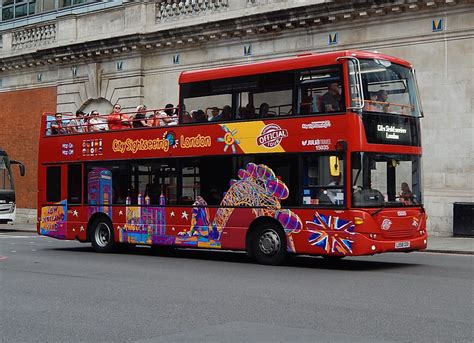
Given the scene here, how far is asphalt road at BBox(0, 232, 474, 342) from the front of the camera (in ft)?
25.3

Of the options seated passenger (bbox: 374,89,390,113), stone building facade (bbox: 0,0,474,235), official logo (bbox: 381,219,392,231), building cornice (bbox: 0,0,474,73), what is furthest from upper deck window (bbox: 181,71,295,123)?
building cornice (bbox: 0,0,474,73)

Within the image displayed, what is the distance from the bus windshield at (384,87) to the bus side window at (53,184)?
9333 millimetres

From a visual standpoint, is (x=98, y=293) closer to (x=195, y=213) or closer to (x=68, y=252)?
(x=195, y=213)

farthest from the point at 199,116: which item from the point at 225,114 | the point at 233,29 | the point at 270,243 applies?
the point at 233,29

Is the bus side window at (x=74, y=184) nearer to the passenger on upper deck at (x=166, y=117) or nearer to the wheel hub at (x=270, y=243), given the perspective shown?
the passenger on upper deck at (x=166, y=117)

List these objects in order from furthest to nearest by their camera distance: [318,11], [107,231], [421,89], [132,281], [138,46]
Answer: [138,46] → [318,11] → [421,89] → [107,231] → [132,281]

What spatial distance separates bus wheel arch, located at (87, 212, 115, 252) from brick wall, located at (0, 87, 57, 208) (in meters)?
16.7

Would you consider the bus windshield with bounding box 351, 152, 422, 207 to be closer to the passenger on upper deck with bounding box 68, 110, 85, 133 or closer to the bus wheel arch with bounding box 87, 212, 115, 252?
the bus wheel arch with bounding box 87, 212, 115, 252

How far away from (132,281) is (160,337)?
4740mm

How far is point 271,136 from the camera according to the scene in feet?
48.8

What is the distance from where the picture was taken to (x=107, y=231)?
730 inches

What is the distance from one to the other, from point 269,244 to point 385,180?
2.73m

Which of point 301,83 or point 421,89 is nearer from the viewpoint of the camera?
point 301,83

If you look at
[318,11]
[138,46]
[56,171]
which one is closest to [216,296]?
[56,171]
